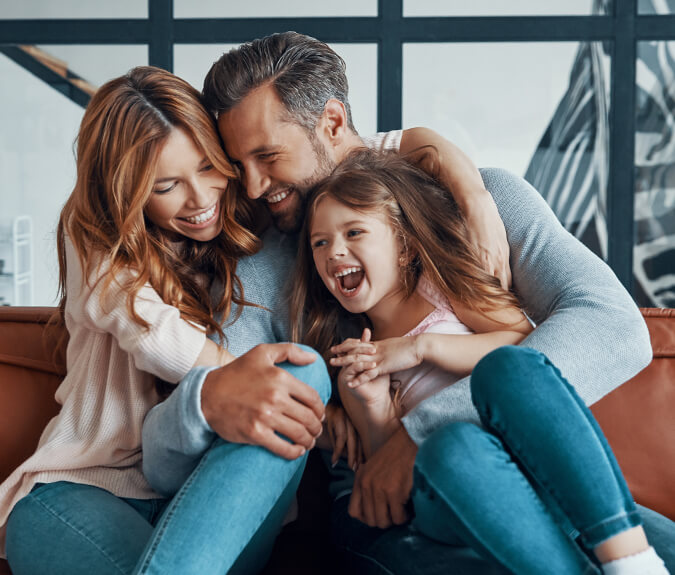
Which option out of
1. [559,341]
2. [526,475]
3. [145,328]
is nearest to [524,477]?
[526,475]

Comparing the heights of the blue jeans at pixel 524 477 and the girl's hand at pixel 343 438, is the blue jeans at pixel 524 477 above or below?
above

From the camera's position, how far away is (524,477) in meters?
0.95

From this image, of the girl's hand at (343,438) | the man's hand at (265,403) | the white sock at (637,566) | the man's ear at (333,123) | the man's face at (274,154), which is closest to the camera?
the white sock at (637,566)

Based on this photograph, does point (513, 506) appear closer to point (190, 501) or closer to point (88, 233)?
point (190, 501)

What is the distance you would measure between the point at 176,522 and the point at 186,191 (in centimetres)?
67

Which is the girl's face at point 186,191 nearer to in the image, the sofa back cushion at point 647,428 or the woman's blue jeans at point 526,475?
the woman's blue jeans at point 526,475

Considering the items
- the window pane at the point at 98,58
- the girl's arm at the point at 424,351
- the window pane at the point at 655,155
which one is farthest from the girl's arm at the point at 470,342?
the window pane at the point at 98,58

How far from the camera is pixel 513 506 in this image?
903 mm

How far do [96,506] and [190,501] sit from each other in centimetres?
27

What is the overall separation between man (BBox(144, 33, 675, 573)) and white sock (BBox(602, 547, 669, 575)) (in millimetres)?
194

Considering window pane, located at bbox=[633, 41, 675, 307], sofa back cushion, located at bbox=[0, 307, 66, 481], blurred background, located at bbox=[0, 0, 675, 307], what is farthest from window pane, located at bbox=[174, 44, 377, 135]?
sofa back cushion, located at bbox=[0, 307, 66, 481]

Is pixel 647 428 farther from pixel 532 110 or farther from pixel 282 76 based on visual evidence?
pixel 532 110

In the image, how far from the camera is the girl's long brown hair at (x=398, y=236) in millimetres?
1396

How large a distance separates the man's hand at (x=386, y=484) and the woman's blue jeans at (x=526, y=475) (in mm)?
166
